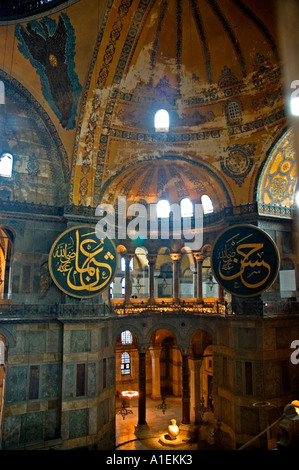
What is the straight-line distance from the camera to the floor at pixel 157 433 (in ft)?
37.9

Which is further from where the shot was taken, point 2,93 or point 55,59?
point 2,93

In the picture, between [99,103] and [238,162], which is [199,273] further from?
[99,103]

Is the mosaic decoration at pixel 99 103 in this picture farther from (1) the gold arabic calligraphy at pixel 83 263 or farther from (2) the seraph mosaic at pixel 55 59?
(1) the gold arabic calligraphy at pixel 83 263

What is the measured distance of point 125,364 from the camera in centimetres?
1794

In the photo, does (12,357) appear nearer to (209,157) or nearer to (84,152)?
(84,152)

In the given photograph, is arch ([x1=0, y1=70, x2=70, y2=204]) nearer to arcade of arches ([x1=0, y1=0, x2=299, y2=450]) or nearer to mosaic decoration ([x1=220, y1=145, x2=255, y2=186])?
arcade of arches ([x1=0, y1=0, x2=299, y2=450])

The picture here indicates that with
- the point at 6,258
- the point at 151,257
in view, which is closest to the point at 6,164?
the point at 6,258

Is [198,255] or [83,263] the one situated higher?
[198,255]

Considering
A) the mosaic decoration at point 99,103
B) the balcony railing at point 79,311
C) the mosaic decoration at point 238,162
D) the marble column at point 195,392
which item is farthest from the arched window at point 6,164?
the marble column at point 195,392

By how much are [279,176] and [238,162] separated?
55.6 inches

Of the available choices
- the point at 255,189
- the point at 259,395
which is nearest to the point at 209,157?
the point at 255,189

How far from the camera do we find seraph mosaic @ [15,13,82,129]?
1002cm

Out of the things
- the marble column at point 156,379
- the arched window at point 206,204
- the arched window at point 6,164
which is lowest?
the marble column at point 156,379

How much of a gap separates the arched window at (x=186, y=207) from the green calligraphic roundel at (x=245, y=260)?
3104 mm
